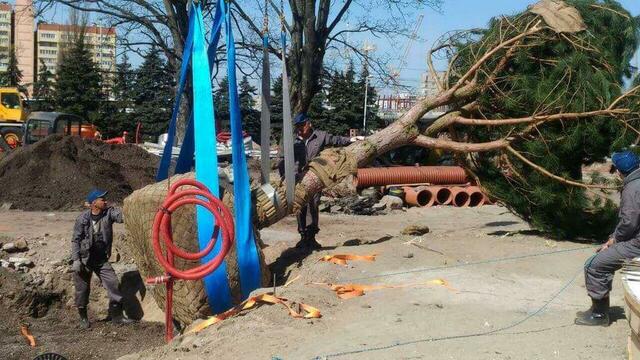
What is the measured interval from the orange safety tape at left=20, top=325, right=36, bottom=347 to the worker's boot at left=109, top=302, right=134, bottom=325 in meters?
1.00

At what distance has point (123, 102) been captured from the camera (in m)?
41.6

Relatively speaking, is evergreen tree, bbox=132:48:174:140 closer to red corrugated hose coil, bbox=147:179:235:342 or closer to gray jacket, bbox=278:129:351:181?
gray jacket, bbox=278:129:351:181

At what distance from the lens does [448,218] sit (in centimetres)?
1572

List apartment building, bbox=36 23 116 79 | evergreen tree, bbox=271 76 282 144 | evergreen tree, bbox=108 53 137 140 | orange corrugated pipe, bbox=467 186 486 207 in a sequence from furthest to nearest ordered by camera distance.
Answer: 1. evergreen tree, bbox=108 53 137 140
2. evergreen tree, bbox=271 76 282 144
3. apartment building, bbox=36 23 116 79
4. orange corrugated pipe, bbox=467 186 486 207

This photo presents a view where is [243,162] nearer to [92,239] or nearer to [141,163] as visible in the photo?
[92,239]

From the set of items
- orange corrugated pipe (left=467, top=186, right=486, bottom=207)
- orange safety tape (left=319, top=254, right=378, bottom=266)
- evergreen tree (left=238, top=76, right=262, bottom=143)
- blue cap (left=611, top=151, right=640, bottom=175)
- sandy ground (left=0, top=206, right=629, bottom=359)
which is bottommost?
sandy ground (left=0, top=206, right=629, bottom=359)

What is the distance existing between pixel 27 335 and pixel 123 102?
113ft

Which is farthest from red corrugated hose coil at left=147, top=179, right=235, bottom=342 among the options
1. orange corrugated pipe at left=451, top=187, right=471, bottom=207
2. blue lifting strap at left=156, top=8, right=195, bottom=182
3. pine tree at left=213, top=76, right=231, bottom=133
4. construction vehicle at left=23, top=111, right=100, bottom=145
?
pine tree at left=213, top=76, right=231, bottom=133

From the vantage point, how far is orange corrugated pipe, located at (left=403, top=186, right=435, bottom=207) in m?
17.6

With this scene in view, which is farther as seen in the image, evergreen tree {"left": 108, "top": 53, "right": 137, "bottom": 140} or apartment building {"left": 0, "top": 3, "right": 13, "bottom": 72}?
apartment building {"left": 0, "top": 3, "right": 13, "bottom": 72}

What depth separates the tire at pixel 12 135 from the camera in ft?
93.1

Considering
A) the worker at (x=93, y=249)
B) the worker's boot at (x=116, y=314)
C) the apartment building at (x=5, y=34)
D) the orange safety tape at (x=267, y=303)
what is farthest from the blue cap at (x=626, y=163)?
the apartment building at (x=5, y=34)

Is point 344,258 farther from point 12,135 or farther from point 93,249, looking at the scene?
point 12,135

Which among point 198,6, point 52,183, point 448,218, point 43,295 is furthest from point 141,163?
point 198,6
